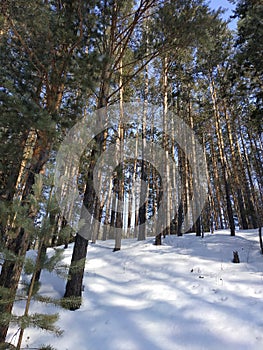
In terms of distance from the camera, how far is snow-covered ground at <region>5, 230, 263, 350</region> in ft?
11.1

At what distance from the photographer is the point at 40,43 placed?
4.94 meters

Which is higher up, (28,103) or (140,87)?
(140,87)

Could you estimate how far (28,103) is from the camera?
167 inches

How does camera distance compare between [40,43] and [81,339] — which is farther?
[40,43]

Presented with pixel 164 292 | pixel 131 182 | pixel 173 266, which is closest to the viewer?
pixel 164 292

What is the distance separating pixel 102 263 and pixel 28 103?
5.69 m

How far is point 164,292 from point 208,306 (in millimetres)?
1049

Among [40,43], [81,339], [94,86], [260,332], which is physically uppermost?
[40,43]

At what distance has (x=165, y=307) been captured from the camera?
425 cm

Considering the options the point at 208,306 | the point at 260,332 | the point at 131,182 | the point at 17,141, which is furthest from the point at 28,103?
the point at 131,182

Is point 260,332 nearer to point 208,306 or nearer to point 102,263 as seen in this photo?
point 208,306

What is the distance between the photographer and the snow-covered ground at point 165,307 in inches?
134

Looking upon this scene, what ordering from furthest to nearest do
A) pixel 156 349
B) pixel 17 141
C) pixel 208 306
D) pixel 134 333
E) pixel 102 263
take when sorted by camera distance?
pixel 102 263 < pixel 17 141 < pixel 208 306 < pixel 134 333 < pixel 156 349

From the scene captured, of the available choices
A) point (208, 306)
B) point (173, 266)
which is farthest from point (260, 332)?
point (173, 266)
